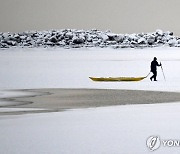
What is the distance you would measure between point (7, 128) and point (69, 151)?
2.26 m

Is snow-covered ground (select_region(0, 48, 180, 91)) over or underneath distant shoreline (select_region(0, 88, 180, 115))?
underneath

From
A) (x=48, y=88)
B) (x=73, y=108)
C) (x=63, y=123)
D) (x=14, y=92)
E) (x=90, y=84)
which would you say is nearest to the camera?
(x=63, y=123)

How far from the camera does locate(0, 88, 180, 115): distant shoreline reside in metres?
12.9

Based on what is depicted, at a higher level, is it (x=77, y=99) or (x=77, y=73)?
(x=77, y=99)

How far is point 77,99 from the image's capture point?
48.0 ft

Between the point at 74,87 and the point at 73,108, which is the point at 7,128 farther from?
the point at 74,87

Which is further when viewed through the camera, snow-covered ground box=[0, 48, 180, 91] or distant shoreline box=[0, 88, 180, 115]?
snow-covered ground box=[0, 48, 180, 91]

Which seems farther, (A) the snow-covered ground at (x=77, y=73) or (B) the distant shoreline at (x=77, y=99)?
(A) the snow-covered ground at (x=77, y=73)

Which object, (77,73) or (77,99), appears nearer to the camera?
(77,99)

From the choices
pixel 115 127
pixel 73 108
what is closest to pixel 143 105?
pixel 73 108

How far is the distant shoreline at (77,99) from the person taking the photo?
12.9 meters

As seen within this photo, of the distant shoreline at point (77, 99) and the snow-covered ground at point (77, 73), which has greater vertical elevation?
the distant shoreline at point (77, 99)

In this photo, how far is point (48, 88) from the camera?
717 inches

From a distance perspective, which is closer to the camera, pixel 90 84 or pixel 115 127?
pixel 115 127
